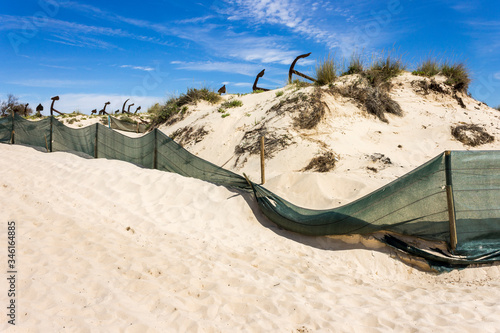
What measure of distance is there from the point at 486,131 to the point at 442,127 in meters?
1.38

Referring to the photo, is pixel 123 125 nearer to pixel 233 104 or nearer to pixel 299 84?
pixel 233 104

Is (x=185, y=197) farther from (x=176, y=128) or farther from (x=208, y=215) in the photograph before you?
(x=176, y=128)

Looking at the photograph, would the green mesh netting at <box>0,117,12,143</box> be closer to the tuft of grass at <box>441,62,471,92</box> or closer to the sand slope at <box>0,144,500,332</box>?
the sand slope at <box>0,144,500,332</box>

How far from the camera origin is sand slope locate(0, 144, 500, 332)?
127 inches

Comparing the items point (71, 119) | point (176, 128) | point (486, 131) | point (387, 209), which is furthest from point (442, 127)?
point (71, 119)

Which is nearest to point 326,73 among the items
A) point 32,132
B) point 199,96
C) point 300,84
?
point 300,84

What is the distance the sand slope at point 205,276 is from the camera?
3.22 meters

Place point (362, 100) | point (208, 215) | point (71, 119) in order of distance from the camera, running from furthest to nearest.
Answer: point (71, 119) → point (362, 100) → point (208, 215)

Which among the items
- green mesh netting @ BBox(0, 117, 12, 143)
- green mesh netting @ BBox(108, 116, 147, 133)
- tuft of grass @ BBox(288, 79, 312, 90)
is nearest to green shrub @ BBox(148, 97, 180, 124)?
green mesh netting @ BBox(108, 116, 147, 133)

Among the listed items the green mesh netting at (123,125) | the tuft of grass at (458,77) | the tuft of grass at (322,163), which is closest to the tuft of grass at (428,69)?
the tuft of grass at (458,77)

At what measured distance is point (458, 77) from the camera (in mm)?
13219

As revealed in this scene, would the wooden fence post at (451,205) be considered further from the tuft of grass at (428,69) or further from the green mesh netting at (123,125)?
the green mesh netting at (123,125)

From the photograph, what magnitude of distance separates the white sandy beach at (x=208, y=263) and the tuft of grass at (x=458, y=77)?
5.31 meters

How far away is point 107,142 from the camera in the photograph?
11.0 metres
